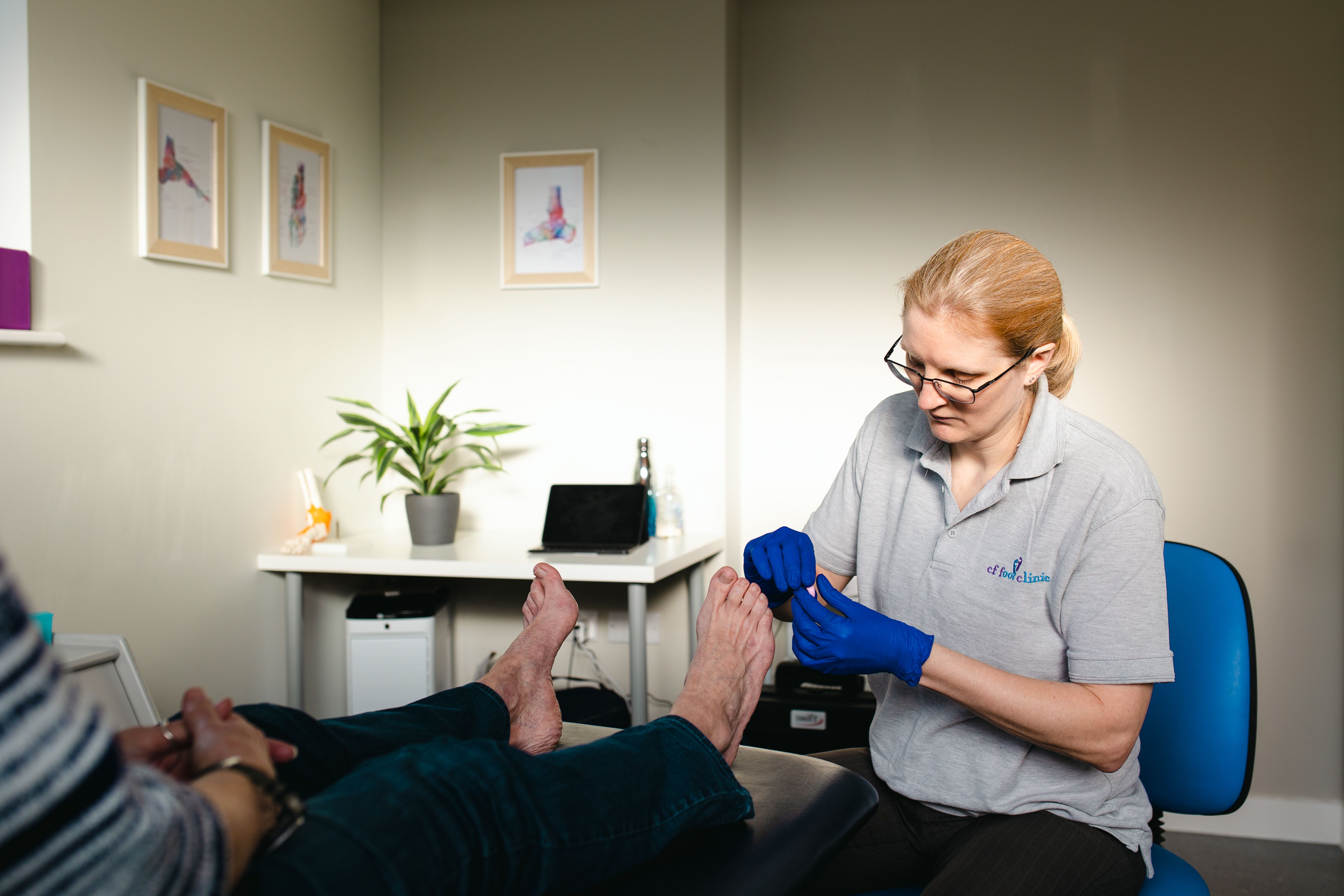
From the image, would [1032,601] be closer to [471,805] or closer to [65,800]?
[471,805]

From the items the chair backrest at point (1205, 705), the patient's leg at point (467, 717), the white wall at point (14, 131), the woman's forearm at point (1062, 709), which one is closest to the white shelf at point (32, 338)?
the white wall at point (14, 131)

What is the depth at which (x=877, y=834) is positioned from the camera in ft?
4.02

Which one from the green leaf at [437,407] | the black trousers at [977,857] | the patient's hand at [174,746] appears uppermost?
the green leaf at [437,407]

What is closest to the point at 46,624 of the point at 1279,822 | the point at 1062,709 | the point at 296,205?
the point at 296,205

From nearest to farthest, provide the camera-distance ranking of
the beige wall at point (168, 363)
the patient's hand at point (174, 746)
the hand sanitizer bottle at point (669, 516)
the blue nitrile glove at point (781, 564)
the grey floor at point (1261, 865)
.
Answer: the patient's hand at point (174, 746), the blue nitrile glove at point (781, 564), the beige wall at point (168, 363), the grey floor at point (1261, 865), the hand sanitizer bottle at point (669, 516)

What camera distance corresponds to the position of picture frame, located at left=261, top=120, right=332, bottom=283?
229 centimetres

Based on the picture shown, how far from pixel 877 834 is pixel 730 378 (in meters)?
1.65

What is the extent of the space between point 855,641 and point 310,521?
5.87ft

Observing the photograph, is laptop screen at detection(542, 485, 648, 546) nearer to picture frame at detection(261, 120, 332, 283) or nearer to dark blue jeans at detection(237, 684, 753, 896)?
picture frame at detection(261, 120, 332, 283)

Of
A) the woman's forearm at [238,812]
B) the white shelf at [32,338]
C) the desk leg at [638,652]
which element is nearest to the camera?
the woman's forearm at [238,812]

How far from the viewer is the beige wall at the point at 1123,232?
2465 mm

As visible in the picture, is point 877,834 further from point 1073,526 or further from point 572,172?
point 572,172

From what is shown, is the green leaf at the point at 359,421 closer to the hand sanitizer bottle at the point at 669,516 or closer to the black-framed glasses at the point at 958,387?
the hand sanitizer bottle at the point at 669,516

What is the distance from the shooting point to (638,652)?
209 centimetres
